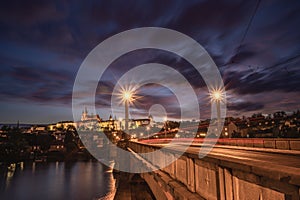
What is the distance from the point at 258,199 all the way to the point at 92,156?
14031 centimetres

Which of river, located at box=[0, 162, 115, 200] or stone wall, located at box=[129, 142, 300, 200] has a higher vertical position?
stone wall, located at box=[129, 142, 300, 200]

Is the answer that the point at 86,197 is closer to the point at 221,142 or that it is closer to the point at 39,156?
the point at 221,142

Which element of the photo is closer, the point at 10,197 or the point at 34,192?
the point at 10,197

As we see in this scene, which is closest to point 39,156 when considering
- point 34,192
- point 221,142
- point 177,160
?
point 34,192

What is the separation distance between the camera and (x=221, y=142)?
1486 inches

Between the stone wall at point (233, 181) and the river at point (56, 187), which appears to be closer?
the stone wall at point (233, 181)

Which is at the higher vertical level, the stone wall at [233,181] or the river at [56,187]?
the stone wall at [233,181]

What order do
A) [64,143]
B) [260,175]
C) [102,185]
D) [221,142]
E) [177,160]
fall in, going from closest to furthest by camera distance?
1. [260,175]
2. [177,160]
3. [221,142]
4. [102,185]
5. [64,143]

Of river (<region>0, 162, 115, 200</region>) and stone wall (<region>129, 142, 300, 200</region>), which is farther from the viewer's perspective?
river (<region>0, 162, 115, 200</region>)

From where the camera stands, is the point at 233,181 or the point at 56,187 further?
the point at 56,187

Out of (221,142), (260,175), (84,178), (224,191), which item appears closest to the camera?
(260,175)

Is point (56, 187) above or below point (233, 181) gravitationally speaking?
below

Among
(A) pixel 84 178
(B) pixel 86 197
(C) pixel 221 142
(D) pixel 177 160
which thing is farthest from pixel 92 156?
(D) pixel 177 160

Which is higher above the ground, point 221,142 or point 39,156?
point 221,142
